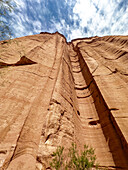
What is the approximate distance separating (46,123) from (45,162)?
1.56m

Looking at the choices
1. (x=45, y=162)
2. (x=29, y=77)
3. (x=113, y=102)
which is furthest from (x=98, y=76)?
(x=45, y=162)

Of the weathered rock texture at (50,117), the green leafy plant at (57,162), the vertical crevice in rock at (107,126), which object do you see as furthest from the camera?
the vertical crevice in rock at (107,126)

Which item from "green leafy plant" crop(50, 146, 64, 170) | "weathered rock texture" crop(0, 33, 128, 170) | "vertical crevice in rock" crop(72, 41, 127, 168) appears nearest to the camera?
"green leafy plant" crop(50, 146, 64, 170)

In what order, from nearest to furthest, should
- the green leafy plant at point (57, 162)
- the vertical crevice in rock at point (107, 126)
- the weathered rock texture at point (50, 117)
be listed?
1. the green leafy plant at point (57, 162)
2. the weathered rock texture at point (50, 117)
3. the vertical crevice in rock at point (107, 126)

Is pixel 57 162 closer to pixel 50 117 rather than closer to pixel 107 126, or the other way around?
pixel 50 117

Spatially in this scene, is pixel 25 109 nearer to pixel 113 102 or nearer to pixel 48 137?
pixel 48 137

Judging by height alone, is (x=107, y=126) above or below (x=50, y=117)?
above

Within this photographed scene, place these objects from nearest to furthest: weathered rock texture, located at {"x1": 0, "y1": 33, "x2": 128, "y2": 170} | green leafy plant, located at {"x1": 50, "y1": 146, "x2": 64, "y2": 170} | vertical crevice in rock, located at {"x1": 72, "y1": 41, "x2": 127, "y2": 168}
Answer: green leafy plant, located at {"x1": 50, "y1": 146, "x2": 64, "y2": 170}, weathered rock texture, located at {"x1": 0, "y1": 33, "x2": 128, "y2": 170}, vertical crevice in rock, located at {"x1": 72, "y1": 41, "x2": 127, "y2": 168}

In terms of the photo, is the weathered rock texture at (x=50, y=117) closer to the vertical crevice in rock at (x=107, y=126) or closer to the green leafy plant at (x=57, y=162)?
Result: the vertical crevice in rock at (x=107, y=126)

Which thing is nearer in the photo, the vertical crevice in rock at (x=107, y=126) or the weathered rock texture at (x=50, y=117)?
the weathered rock texture at (x=50, y=117)

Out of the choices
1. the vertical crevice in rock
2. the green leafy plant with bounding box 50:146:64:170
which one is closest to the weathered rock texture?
the vertical crevice in rock

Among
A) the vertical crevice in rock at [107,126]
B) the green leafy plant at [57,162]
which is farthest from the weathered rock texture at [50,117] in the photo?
the green leafy plant at [57,162]

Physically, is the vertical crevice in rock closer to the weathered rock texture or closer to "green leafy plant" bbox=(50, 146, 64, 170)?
the weathered rock texture

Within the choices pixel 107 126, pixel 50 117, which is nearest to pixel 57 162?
pixel 50 117
